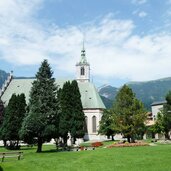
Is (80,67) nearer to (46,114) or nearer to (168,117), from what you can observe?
(168,117)

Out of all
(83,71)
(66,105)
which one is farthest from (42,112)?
(83,71)

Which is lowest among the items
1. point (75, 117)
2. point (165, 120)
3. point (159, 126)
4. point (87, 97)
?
point (159, 126)

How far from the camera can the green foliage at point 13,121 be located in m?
63.5

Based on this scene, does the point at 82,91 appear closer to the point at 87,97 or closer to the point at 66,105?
the point at 87,97

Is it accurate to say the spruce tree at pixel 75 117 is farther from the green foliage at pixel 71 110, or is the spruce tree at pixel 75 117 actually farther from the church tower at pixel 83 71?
the church tower at pixel 83 71

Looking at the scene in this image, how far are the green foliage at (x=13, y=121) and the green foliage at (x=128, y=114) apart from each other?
21.2 metres

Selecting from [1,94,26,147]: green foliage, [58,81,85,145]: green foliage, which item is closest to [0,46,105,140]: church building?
[1,94,26,147]: green foliage

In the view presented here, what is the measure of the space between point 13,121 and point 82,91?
40040 mm

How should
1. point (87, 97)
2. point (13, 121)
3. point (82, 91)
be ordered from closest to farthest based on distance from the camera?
point (13, 121) < point (87, 97) < point (82, 91)

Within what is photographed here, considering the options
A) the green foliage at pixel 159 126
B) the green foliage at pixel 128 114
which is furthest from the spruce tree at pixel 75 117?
the green foliage at pixel 159 126

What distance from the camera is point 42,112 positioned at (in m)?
46.7

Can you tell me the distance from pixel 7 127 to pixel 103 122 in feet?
84.5

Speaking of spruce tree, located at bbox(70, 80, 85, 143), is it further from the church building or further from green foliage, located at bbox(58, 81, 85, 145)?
the church building

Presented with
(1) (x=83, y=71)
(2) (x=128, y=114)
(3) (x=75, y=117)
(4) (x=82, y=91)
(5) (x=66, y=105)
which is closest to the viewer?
(2) (x=128, y=114)
